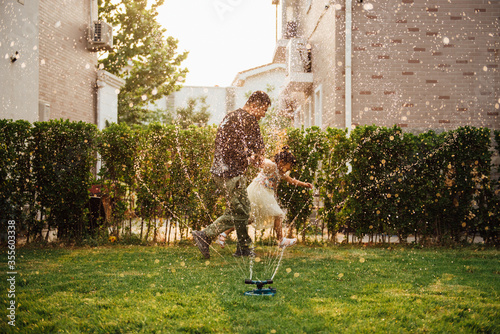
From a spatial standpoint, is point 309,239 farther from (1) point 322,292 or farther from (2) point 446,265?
(1) point 322,292

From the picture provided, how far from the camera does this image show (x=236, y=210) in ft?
18.4

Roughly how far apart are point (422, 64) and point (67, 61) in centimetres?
1072

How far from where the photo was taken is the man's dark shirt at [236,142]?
548cm

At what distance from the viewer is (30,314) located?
3225mm

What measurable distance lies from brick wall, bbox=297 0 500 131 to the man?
4.95 metres

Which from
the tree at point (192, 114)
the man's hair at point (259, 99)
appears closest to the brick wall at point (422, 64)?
the man's hair at point (259, 99)

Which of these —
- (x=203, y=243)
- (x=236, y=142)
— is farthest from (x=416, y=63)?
(x=203, y=243)

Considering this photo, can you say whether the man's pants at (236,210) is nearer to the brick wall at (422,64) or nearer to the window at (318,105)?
the brick wall at (422,64)

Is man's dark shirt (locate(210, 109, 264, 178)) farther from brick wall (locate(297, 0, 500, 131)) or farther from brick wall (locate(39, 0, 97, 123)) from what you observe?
brick wall (locate(39, 0, 97, 123))

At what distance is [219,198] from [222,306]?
3.95 metres

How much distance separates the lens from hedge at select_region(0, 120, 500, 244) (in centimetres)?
717

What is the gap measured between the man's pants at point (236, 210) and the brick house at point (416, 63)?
5113mm

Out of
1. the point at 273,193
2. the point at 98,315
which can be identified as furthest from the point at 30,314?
the point at 273,193

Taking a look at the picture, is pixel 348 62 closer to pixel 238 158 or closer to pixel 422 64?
pixel 422 64
